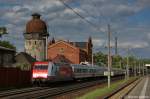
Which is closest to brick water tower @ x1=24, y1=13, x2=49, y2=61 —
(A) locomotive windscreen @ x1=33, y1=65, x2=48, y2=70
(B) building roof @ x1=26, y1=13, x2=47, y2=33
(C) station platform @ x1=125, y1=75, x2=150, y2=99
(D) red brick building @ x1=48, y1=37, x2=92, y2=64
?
(B) building roof @ x1=26, y1=13, x2=47, y2=33

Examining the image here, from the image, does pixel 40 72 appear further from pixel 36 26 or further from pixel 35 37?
pixel 36 26

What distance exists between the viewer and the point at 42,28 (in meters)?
116

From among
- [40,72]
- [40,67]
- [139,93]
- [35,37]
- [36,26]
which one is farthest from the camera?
[36,26]

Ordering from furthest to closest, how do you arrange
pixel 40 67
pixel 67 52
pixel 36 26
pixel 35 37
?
pixel 67 52 < pixel 36 26 < pixel 35 37 < pixel 40 67

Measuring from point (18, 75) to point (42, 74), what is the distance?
5915mm

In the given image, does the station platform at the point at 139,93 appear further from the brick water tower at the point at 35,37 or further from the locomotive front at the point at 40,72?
the brick water tower at the point at 35,37

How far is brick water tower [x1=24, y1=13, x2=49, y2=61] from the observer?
366 feet

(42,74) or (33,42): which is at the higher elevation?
(33,42)

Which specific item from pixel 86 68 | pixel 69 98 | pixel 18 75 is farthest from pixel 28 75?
pixel 69 98

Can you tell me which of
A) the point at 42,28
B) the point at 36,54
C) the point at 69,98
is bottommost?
the point at 69,98

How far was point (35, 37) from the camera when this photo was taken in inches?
4486

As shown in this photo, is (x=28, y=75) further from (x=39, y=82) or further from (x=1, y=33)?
(x=1, y=33)

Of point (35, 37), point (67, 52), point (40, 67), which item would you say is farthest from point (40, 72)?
point (67, 52)

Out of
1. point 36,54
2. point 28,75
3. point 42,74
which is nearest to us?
point 42,74
